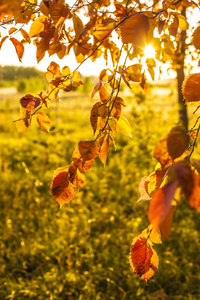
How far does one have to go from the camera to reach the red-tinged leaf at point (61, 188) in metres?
0.85

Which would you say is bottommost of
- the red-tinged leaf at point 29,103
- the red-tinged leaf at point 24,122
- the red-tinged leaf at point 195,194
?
the red-tinged leaf at point 195,194

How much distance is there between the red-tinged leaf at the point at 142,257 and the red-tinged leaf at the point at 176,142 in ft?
1.33

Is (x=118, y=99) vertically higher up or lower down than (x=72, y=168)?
higher up

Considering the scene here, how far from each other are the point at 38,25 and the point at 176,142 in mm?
637

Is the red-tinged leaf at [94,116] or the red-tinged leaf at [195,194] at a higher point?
the red-tinged leaf at [94,116]

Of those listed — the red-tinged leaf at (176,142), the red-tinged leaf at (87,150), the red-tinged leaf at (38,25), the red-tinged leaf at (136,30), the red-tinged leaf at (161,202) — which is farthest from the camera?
the red-tinged leaf at (38,25)

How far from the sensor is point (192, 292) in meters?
2.32

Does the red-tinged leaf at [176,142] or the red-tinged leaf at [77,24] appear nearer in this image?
the red-tinged leaf at [176,142]

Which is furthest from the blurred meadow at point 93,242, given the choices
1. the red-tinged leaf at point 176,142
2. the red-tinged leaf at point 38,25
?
the red-tinged leaf at point 176,142

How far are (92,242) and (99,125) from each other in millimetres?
2135

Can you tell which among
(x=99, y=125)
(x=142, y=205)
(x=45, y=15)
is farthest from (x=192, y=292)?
(x=45, y=15)

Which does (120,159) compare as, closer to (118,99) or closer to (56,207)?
(56,207)

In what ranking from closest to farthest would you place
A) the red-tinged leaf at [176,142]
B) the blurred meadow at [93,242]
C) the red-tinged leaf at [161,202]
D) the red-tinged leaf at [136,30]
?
the red-tinged leaf at [161,202]
the red-tinged leaf at [176,142]
the red-tinged leaf at [136,30]
the blurred meadow at [93,242]

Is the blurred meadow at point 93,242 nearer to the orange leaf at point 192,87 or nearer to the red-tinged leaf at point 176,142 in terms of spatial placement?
the orange leaf at point 192,87
